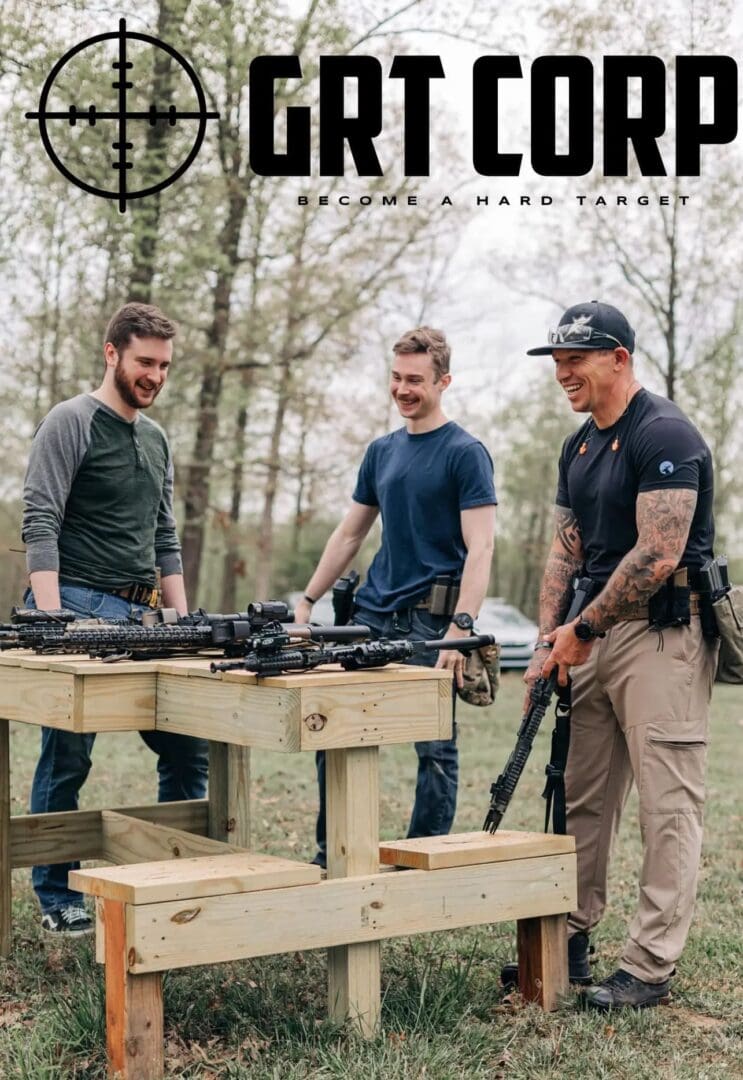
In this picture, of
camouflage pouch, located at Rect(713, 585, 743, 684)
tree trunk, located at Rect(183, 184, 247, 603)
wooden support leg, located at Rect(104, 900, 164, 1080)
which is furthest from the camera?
tree trunk, located at Rect(183, 184, 247, 603)

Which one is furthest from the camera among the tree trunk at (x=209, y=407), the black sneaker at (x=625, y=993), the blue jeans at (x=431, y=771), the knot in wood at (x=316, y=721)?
the tree trunk at (x=209, y=407)

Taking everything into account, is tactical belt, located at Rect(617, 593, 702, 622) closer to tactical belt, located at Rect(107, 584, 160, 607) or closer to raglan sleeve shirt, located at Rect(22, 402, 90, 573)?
tactical belt, located at Rect(107, 584, 160, 607)

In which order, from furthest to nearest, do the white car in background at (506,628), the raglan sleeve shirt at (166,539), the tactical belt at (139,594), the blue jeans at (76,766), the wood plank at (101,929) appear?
the white car in background at (506,628) < the raglan sleeve shirt at (166,539) < the tactical belt at (139,594) < the blue jeans at (76,766) < the wood plank at (101,929)

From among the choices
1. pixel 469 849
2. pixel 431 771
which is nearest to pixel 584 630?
pixel 469 849

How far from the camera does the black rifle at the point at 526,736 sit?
481 centimetres

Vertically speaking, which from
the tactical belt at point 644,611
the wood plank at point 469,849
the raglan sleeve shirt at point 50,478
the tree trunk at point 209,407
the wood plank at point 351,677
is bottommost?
the wood plank at point 469,849

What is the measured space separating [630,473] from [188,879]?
2.13m

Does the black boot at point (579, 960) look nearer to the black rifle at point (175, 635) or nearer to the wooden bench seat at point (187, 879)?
the wooden bench seat at point (187, 879)

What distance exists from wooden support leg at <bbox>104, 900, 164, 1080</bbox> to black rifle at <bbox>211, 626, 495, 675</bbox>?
2.61ft

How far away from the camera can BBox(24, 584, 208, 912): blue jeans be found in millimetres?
5891

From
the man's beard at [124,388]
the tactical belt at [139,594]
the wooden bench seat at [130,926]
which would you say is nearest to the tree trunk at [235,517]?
the tactical belt at [139,594]

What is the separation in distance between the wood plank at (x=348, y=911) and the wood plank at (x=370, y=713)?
0.45 meters

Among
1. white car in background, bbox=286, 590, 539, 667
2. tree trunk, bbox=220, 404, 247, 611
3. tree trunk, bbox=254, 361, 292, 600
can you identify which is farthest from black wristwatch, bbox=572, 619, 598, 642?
white car in background, bbox=286, 590, 539, 667

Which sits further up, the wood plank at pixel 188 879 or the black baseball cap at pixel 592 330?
the black baseball cap at pixel 592 330
